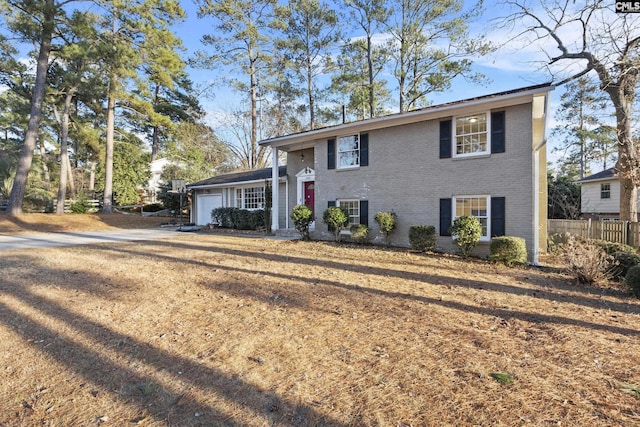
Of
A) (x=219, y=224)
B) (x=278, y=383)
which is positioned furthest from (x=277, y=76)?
(x=278, y=383)

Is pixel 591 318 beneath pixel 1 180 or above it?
beneath

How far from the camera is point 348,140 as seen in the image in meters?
13.0

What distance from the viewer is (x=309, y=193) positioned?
49.8 ft

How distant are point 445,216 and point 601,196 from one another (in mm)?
20569

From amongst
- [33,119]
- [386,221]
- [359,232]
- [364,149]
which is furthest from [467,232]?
[33,119]

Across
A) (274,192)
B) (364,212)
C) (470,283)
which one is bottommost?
(470,283)

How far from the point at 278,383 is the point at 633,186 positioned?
14.7 meters

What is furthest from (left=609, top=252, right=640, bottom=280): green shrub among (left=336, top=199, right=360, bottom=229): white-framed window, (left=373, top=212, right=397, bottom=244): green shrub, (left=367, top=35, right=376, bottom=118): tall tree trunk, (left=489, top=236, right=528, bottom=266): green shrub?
(left=367, top=35, right=376, bottom=118): tall tree trunk

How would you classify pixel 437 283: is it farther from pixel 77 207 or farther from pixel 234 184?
pixel 77 207

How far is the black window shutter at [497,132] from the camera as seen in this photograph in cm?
959

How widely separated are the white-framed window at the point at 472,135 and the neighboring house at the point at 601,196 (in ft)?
58.8

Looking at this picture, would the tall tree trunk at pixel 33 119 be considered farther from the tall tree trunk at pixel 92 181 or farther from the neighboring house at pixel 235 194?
the neighboring house at pixel 235 194

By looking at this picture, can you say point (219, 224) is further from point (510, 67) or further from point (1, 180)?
point (1, 180)

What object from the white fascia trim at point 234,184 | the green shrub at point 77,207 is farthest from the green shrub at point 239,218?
the green shrub at point 77,207
